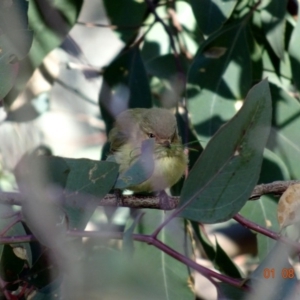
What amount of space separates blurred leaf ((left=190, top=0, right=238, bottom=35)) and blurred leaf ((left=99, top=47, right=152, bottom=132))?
0.30 meters

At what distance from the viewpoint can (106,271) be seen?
0.99 m

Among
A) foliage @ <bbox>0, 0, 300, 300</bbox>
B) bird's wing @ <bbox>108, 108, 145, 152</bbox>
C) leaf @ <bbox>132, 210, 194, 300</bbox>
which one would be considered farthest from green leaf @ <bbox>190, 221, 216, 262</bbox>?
bird's wing @ <bbox>108, 108, 145, 152</bbox>

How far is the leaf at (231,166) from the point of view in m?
1.04

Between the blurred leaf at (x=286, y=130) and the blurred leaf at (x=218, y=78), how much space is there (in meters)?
0.13

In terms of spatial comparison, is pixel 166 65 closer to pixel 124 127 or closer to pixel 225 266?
pixel 124 127

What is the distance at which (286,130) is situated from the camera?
2098mm

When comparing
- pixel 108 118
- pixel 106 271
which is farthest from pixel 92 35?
pixel 106 271

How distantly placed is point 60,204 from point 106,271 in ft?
0.70

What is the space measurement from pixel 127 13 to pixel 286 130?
0.80 metres

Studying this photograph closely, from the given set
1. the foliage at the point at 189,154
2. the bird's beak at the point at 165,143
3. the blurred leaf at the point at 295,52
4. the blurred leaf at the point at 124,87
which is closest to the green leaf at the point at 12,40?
the foliage at the point at 189,154

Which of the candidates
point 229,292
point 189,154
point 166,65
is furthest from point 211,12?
point 229,292

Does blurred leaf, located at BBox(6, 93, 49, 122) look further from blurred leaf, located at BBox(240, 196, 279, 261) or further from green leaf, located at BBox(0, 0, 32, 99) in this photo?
blurred leaf, located at BBox(240, 196, 279, 261)

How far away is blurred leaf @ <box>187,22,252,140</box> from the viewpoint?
2.04 metres
